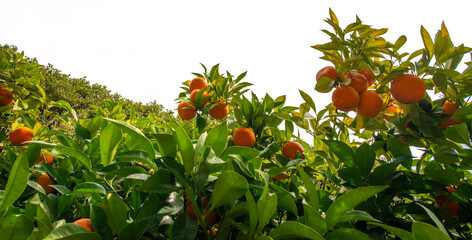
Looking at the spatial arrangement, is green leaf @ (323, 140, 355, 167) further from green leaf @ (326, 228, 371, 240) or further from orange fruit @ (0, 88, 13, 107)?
orange fruit @ (0, 88, 13, 107)

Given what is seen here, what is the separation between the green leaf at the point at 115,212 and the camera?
1.87 ft

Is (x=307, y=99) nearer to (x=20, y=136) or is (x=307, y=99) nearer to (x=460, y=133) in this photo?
(x=460, y=133)

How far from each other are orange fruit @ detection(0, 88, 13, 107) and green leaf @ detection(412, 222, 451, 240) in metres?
2.39

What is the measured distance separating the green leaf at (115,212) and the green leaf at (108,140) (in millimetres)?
174

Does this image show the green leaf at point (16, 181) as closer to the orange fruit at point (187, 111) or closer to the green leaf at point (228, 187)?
the green leaf at point (228, 187)

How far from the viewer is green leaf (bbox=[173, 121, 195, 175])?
568mm

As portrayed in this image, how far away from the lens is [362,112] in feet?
3.42

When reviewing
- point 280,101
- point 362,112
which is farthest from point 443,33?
point 280,101

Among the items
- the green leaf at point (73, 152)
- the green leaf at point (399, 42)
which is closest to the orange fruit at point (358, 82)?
the green leaf at point (399, 42)

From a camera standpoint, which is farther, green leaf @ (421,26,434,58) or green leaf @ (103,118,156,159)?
green leaf @ (421,26,434,58)

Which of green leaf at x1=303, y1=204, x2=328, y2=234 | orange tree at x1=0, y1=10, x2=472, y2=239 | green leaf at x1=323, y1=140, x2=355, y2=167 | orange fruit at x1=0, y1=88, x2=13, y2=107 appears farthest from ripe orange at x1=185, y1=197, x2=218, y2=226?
orange fruit at x1=0, y1=88, x2=13, y2=107

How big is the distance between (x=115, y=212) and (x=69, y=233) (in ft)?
0.32

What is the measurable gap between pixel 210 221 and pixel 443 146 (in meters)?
0.77

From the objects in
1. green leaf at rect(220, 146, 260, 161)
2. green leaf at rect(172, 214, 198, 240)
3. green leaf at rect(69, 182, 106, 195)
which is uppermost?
green leaf at rect(220, 146, 260, 161)
